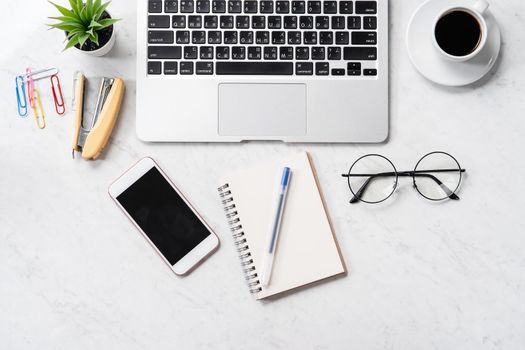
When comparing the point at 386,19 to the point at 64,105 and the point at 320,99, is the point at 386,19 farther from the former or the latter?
the point at 64,105

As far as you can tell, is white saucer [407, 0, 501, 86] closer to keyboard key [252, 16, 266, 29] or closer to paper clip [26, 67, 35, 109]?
keyboard key [252, 16, 266, 29]

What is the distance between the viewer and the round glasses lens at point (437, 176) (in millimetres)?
861

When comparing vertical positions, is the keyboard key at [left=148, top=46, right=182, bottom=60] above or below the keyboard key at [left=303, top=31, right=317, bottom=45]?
below

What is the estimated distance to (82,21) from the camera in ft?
2.67

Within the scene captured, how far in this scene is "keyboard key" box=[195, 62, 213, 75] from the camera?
85cm

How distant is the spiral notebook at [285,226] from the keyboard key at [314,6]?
0.76 ft

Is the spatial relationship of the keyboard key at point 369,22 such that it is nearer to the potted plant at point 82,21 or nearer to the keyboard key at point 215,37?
the keyboard key at point 215,37

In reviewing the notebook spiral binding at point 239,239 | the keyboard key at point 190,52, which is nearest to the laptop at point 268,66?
the keyboard key at point 190,52

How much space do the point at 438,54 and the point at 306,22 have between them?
22 cm

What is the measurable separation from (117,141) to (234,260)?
0.27 metres

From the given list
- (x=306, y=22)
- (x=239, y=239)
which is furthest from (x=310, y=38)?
(x=239, y=239)

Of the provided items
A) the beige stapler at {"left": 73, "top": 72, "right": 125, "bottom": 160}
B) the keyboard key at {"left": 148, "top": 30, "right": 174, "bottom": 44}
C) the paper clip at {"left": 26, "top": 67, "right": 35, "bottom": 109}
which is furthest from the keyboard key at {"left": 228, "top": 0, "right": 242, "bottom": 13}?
the paper clip at {"left": 26, "top": 67, "right": 35, "bottom": 109}

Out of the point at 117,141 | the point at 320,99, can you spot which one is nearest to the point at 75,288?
the point at 117,141

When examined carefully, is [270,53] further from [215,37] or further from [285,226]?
[285,226]
